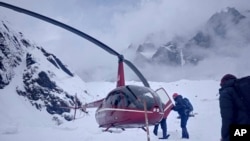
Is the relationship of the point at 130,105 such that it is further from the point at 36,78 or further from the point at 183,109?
the point at 36,78

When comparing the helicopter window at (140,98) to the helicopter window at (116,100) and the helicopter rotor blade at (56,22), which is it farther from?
the helicopter rotor blade at (56,22)

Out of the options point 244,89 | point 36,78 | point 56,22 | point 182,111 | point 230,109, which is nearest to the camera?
point 244,89

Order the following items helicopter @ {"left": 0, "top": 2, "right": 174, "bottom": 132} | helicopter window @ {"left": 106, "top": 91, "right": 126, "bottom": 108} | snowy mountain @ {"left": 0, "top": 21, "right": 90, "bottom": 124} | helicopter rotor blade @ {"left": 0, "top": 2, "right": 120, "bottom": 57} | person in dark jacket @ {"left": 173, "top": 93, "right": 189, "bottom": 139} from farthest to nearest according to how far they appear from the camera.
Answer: snowy mountain @ {"left": 0, "top": 21, "right": 90, "bottom": 124} → person in dark jacket @ {"left": 173, "top": 93, "right": 189, "bottom": 139} → helicopter rotor blade @ {"left": 0, "top": 2, "right": 120, "bottom": 57} → helicopter window @ {"left": 106, "top": 91, "right": 126, "bottom": 108} → helicopter @ {"left": 0, "top": 2, "right": 174, "bottom": 132}

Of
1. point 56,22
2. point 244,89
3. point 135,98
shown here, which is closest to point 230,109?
point 244,89

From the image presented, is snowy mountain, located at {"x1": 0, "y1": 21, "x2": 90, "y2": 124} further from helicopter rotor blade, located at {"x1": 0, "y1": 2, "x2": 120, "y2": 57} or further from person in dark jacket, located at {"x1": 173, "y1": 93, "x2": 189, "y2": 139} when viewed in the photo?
helicopter rotor blade, located at {"x1": 0, "y1": 2, "x2": 120, "y2": 57}

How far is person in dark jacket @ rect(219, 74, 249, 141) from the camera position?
15.3 feet

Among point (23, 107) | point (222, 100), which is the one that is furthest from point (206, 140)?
point (23, 107)

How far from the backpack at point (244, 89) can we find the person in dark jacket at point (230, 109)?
0.06 meters

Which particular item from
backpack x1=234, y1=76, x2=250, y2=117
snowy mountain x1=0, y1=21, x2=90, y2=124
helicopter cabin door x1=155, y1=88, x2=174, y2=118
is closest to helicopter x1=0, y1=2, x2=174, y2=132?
helicopter cabin door x1=155, y1=88, x2=174, y2=118

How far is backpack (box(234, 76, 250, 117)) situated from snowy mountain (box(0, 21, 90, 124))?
54.0m

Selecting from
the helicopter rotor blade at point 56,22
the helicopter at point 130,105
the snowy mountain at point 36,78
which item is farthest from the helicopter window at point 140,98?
the snowy mountain at point 36,78

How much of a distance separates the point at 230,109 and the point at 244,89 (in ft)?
1.35

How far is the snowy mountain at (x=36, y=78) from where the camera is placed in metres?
61.1

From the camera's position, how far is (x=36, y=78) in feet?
217
